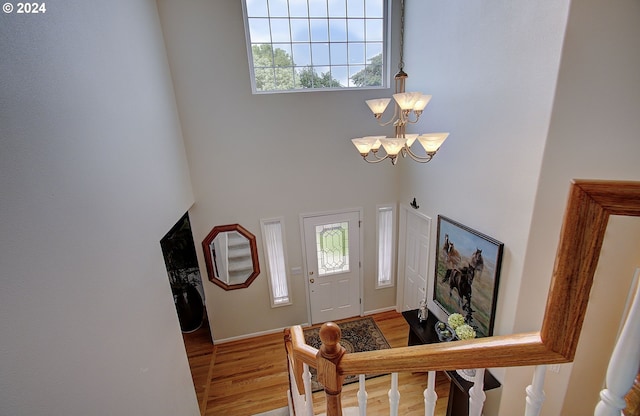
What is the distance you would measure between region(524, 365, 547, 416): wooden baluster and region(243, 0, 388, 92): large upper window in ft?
12.5

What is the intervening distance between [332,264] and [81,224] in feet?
11.5

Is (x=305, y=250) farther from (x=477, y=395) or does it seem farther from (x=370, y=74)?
(x=477, y=395)

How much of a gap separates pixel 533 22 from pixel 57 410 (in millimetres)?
Result: 3545

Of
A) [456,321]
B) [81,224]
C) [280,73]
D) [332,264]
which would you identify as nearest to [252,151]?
[280,73]

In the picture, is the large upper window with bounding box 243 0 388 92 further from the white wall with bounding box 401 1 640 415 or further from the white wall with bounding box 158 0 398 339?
the white wall with bounding box 401 1 640 415

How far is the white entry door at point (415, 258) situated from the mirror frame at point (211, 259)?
2.32m

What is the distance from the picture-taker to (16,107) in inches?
46.9

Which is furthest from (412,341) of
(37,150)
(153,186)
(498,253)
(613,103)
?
(37,150)

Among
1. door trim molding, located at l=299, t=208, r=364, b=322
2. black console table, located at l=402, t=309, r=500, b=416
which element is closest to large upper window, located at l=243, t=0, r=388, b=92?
door trim molding, located at l=299, t=208, r=364, b=322

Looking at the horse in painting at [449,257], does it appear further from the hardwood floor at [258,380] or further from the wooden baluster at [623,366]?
the wooden baluster at [623,366]

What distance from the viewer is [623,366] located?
58 centimetres

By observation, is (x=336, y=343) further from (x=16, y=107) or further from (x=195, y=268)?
(x=195, y=268)

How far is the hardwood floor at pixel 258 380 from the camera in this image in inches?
129

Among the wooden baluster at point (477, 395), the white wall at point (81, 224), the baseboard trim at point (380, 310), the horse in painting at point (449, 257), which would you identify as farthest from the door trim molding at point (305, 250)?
the wooden baluster at point (477, 395)
